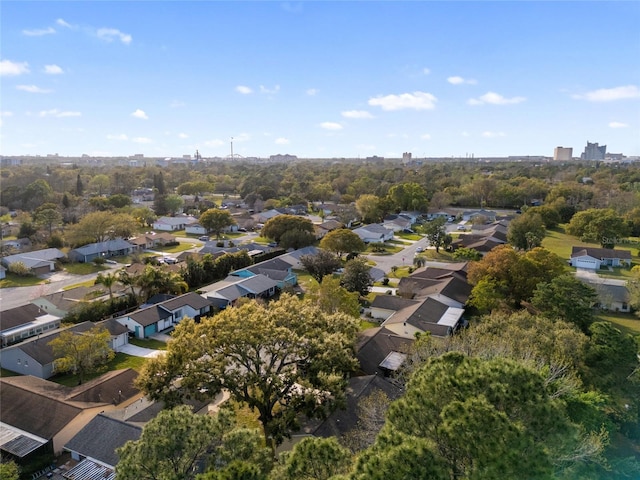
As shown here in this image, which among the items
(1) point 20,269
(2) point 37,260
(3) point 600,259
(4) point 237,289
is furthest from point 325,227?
(1) point 20,269

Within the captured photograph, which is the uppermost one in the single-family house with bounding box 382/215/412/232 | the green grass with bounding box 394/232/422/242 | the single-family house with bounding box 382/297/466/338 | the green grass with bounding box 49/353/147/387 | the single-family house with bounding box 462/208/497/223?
the single-family house with bounding box 462/208/497/223

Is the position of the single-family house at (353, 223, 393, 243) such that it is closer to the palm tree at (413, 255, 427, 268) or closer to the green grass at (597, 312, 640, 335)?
the palm tree at (413, 255, 427, 268)

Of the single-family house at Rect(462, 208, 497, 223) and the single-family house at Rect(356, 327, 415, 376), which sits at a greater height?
the single-family house at Rect(462, 208, 497, 223)

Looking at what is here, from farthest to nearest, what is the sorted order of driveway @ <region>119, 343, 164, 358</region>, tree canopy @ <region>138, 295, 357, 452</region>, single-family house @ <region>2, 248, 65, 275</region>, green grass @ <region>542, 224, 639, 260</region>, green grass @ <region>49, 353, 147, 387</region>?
green grass @ <region>542, 224, 639, 260</region> → single-family house @ <region>2, 248, 65, 275</region> → driveway @ <region>119, 343, 164, 358</region> → green grass @ <region>49, 353, 147, 387</region> → tree canopy @ <region>138, 295, 357, 452</region>

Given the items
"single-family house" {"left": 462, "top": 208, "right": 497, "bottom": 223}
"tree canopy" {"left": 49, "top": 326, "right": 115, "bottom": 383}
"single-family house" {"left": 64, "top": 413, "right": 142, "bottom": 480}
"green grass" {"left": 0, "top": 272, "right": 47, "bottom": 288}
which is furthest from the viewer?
"single-family house" {"left": 462, "top": 208, "right": 497, "bottom": 223}

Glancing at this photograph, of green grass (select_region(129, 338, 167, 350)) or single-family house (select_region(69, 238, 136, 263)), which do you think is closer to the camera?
green grass (select_region(129, 338, 167, 350))

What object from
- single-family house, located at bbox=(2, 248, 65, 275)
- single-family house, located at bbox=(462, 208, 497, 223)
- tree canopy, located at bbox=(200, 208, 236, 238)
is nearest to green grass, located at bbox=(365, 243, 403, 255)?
single-family house, located at bbox=(462, 208, 497, 223)

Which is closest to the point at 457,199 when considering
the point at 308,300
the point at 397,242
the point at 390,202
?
the point at 390,202

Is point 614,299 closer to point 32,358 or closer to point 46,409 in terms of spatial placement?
point 46,409
